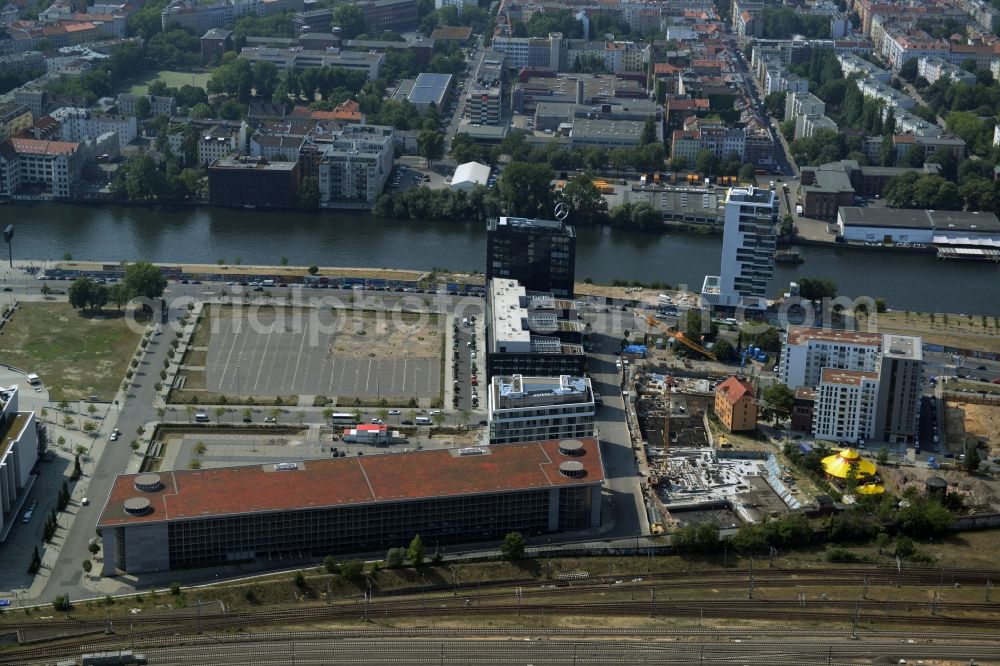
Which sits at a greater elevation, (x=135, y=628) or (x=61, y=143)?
(x=61, y=143)

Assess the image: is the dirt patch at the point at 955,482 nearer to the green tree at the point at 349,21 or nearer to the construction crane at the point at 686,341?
the construction crane at the point at 686,341

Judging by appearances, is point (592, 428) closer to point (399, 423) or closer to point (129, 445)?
point (399, 423)

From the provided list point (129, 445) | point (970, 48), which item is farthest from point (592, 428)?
point (970, 48)

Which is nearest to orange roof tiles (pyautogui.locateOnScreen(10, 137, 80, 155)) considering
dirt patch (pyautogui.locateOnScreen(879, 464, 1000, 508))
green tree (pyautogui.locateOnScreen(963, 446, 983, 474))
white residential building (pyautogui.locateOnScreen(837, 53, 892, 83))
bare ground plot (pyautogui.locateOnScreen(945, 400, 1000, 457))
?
bare ground plot (pyautogui.locateOnScreen(945, 400, 1000, 457))

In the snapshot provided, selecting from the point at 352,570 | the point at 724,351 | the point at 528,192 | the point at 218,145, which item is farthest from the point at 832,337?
the point at 218,145

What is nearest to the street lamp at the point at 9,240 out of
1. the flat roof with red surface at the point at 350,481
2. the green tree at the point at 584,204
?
the flat roof with red surface at the point at 350,481

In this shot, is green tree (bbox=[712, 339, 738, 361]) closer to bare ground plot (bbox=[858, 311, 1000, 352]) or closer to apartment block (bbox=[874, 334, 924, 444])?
bare ground plot (bbox=[858, 311, 1000, 352])
